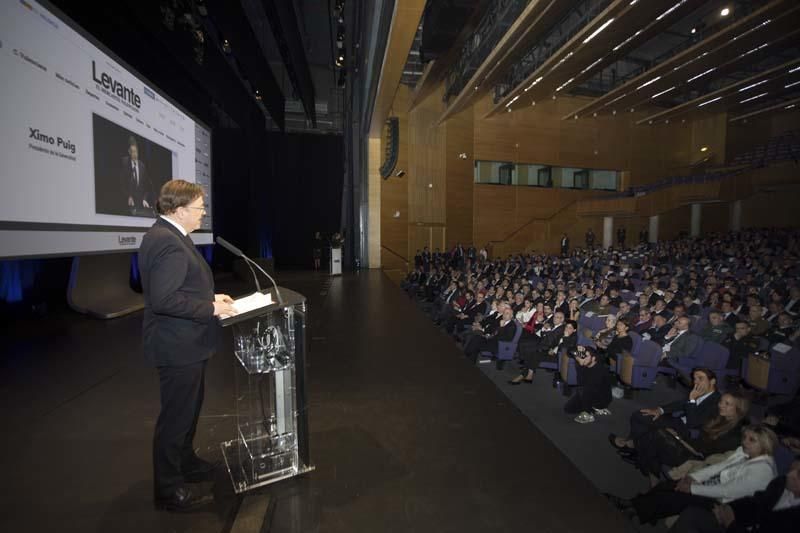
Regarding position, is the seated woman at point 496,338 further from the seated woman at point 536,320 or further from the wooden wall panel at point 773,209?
the wooden wall panel at point 773,209

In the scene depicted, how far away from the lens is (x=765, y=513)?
1.77 meters

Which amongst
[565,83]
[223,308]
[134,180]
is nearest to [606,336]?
[223,308]

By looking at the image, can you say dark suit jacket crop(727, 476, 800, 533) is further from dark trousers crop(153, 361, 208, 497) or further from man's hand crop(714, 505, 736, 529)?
dark trousers crop(153, 361, 208, 497)

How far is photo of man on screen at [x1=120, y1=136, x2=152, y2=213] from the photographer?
4312 millimetres

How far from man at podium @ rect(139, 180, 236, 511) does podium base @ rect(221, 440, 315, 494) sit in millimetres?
142

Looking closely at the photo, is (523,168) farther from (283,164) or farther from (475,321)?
(475,321)

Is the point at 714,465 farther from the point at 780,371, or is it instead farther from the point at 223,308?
the point at 223,308

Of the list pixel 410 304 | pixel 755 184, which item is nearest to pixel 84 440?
pixel 410 304

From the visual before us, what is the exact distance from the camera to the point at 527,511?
5.12ft

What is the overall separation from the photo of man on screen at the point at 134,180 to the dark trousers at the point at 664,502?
532 cm

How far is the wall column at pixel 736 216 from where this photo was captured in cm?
1852

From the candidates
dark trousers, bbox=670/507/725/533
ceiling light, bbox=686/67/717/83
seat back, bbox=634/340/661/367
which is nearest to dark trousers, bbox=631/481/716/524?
dark trousers, bbox=670/507/725/533

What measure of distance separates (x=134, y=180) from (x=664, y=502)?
549cm

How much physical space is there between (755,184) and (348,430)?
73.3 feet
